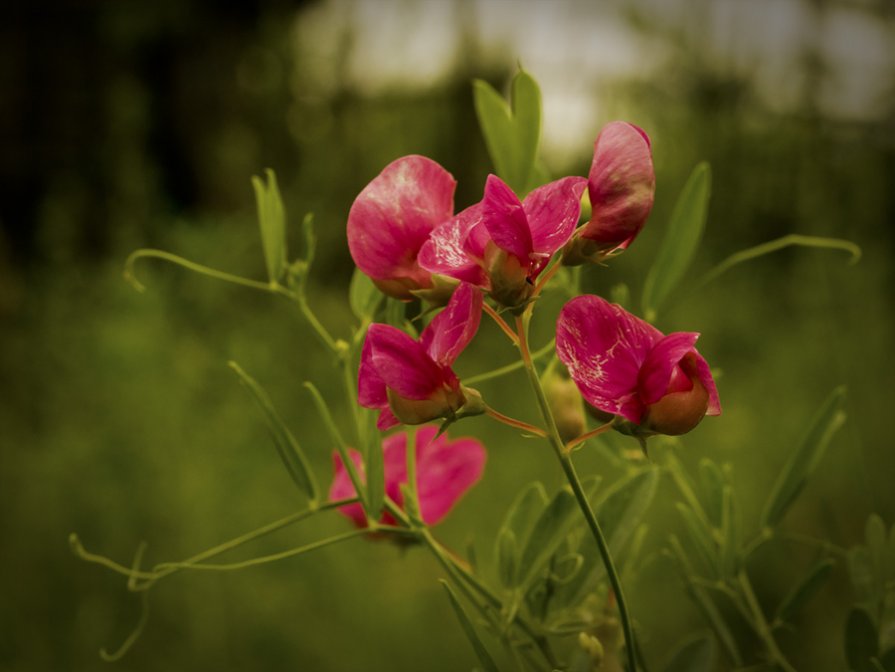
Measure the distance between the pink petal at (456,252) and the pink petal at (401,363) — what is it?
22mm

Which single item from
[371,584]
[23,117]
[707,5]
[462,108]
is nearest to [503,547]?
[371,584]

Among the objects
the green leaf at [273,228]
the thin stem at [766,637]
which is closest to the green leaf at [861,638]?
the thin stem at [766,637]

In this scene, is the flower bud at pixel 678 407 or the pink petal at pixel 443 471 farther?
the pink petal at pixel 443 471

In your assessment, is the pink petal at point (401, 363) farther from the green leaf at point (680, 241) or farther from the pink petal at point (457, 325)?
the green leaf at point (680, 241)

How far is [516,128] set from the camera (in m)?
0.38

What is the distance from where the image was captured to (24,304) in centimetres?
215

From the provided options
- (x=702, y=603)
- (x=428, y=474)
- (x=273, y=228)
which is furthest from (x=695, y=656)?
(x=273, y=228)

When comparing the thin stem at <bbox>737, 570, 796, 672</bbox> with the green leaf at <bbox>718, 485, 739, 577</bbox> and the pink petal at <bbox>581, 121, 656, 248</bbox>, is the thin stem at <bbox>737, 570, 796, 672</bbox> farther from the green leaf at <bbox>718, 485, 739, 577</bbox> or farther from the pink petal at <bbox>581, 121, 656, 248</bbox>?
the pink petal at <bbox>581, 121, 656, 248</bbox>

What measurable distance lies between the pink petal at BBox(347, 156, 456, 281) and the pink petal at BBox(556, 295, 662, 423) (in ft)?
0.18

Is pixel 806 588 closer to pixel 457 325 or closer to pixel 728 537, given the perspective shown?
pixel 728 537

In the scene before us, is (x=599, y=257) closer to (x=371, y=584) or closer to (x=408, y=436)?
(x=408, y=436)

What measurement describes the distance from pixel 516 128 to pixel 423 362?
0.42ft

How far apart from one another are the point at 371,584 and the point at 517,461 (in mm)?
366

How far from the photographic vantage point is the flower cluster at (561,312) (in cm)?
28
